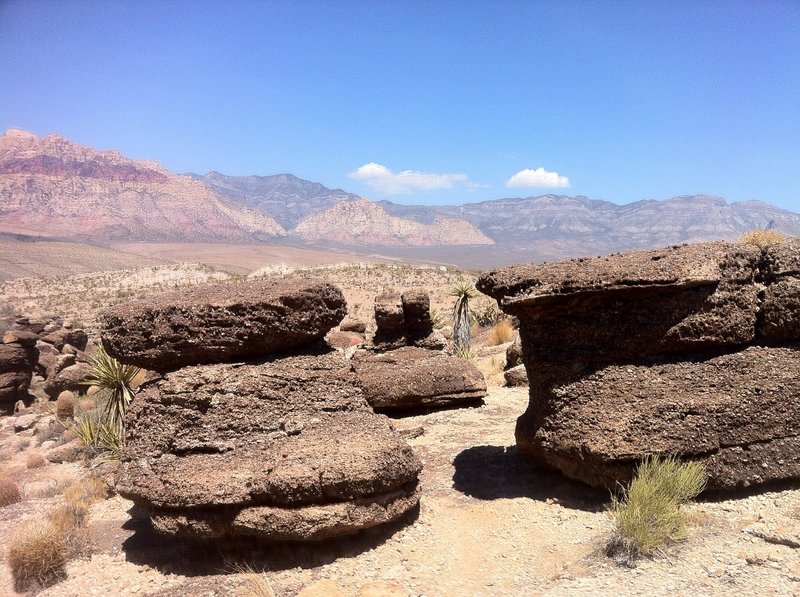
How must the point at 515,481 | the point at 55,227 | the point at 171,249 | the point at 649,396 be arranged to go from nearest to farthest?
1. the point at 649,396
2. the point at 515,481
3. the point at 171,249
4. the point at 55,227

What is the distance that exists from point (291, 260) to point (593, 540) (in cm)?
10381

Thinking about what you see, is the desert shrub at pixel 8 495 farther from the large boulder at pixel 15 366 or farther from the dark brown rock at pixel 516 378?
the large boulder at pixel 15 366

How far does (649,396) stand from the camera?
611 centimetres

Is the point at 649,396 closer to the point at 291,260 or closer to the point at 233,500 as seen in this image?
the point at 233,500

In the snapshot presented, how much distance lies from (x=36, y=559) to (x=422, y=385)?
22.0 feet

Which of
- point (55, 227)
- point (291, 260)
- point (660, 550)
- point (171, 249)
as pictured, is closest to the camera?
point (660, 550)

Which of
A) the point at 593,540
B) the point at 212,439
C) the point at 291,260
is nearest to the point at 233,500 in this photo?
the point at 212,439

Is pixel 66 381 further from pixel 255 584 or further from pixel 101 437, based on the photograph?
pixel 255 584

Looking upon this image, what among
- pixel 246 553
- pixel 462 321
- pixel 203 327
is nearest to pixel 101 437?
pixel 203 327

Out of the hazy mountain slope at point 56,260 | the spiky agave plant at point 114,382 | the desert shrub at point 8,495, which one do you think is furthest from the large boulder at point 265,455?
the hazy mountain slope at point 56,260

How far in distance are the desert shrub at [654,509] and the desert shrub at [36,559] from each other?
515 centimetres

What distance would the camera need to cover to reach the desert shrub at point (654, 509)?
5094 millimetres

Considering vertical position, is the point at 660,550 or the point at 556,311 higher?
the point at 556,311

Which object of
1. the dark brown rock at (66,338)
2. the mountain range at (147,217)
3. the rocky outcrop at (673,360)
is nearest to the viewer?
the rocky outcrop at (673,360)
